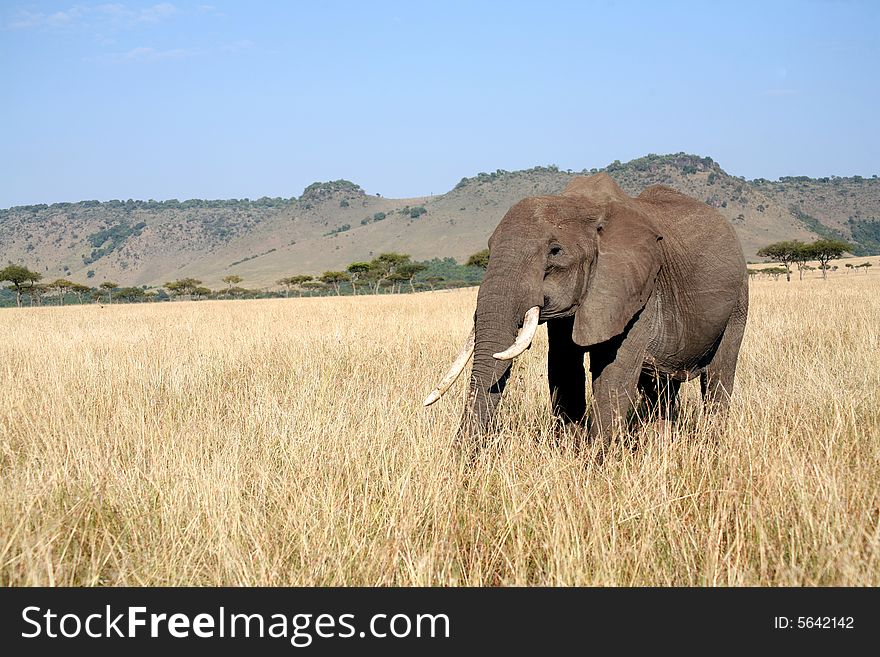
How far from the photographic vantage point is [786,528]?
340 cm

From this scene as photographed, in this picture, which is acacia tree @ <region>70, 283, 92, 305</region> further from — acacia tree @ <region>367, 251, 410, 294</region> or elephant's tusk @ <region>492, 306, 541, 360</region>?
elephant's tusk @ <region>492, 306, 541, 360</region>

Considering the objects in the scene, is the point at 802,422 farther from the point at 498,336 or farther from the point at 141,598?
the point at 141,598

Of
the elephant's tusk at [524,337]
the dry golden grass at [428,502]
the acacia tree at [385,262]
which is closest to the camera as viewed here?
the dry golden grass at [428,502]

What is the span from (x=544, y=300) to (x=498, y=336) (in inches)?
14.2

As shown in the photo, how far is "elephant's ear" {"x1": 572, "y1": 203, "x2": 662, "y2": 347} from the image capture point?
4.54m

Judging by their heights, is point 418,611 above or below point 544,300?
below

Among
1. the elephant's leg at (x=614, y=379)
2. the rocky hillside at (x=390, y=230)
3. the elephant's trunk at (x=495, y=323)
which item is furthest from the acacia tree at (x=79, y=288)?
the elephant's leg at (x=614, y=379)

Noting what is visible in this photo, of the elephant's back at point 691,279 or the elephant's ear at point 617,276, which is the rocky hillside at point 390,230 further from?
the elephant's ear at point 617,276

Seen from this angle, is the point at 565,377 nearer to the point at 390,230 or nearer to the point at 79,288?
the point at 79,288

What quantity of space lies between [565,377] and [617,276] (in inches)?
41.9

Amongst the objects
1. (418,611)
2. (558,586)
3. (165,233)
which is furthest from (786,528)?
(165,233)

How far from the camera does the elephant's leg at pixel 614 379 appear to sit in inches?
191

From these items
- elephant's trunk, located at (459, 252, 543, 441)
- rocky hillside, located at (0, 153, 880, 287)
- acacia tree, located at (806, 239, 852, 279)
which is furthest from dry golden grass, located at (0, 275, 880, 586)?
rocky hillside, located at (0, 153, 880, 287)

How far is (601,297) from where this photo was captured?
179 inches
